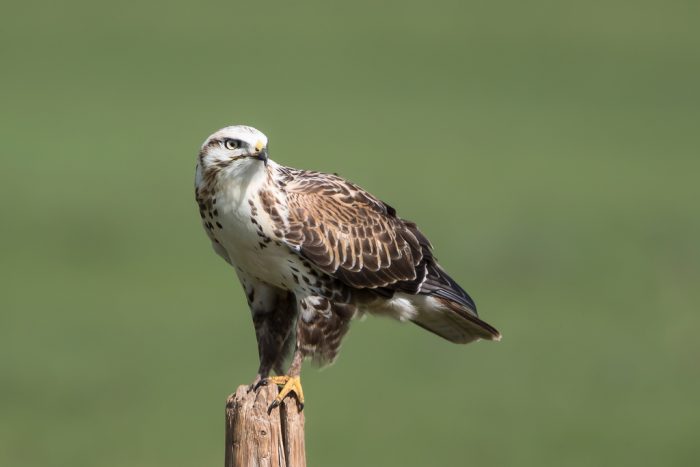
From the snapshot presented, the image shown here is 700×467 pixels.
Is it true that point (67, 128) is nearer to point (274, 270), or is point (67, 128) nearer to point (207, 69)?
point (207, 69)

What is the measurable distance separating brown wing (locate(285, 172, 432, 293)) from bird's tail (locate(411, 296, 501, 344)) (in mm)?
170

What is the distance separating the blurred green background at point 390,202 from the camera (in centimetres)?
1365

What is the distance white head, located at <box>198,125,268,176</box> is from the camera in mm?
6012

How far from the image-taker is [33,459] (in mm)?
12719

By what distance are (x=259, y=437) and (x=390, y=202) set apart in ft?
49.0

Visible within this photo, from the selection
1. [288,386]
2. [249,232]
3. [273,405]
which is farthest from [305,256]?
[273,405]

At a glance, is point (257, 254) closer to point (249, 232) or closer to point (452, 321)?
point (249, 232)

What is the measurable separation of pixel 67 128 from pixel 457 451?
584 inches

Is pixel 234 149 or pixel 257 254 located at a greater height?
pixel 234 149

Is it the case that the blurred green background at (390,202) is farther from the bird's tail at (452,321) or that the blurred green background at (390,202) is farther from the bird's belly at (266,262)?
the bird's belly at (266,262)

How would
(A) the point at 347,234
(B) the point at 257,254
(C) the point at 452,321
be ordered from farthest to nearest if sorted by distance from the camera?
(C) the point at 452,321 → (A) the point at 347,234 → (B) the point at 257,254

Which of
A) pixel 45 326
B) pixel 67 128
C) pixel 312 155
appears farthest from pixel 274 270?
pixel 67 128

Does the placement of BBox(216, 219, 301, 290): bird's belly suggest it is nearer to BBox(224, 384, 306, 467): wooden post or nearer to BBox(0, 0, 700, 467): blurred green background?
BBox(224, 384, 306, 467): wooden post

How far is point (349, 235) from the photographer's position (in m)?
6.73
